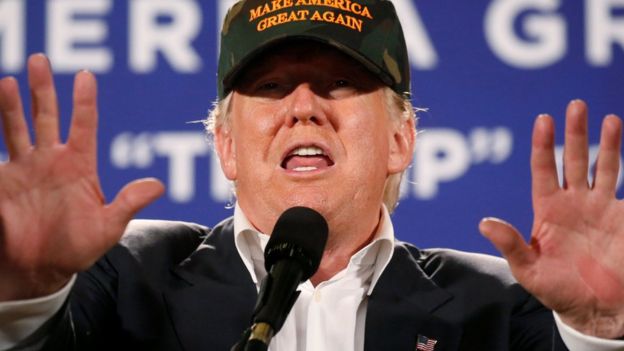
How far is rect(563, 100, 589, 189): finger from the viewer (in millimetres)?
1216

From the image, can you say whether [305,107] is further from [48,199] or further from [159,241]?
[48,199]

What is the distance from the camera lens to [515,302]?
1.57 m

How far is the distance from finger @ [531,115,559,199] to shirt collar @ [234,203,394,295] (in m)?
0.39

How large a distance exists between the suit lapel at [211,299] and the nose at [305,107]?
22 centimetres

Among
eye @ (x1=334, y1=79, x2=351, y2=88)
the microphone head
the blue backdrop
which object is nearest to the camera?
the microphone head

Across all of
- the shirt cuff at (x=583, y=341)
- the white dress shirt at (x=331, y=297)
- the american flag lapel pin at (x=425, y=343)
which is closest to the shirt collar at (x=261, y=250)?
the white dress shirt at (x=331, y=297)

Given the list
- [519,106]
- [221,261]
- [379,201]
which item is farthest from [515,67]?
[221,261]

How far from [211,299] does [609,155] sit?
23.5 inches

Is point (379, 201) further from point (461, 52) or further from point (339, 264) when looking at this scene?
point (461, 52)

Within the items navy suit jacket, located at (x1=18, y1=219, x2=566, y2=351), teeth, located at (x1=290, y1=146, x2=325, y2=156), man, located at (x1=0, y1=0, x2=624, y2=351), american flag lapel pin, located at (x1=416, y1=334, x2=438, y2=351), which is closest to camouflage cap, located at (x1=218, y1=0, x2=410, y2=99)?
man, located at (x1=0, y1=0, x2=624, y2=351)

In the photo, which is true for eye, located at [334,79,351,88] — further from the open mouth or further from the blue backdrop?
the blue backdrop

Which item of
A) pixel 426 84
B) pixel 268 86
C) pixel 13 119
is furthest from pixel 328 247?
pixel 426 84

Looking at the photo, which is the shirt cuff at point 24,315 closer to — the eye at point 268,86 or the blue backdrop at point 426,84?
the eye at point 268,86

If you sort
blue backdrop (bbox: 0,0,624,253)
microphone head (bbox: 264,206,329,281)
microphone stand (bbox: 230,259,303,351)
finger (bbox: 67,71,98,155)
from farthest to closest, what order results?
blue backdrop (bbox: 0,0,624,253)
finger (bbox: 67,71,98,155)
microphone head (bbox: 264,206,329,281)
microphone stand (bbox: 230,259,303,351)
